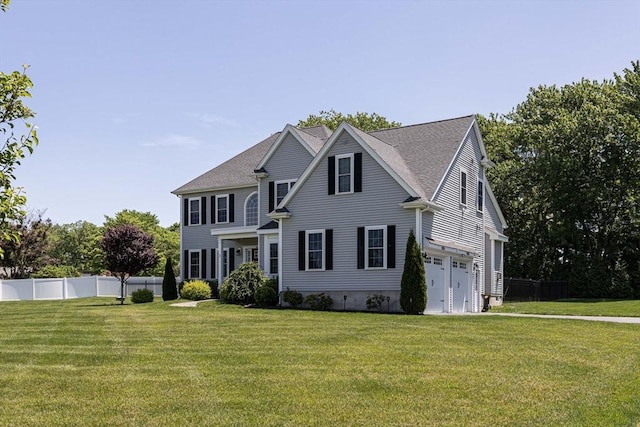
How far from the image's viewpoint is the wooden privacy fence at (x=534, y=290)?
1602 inches

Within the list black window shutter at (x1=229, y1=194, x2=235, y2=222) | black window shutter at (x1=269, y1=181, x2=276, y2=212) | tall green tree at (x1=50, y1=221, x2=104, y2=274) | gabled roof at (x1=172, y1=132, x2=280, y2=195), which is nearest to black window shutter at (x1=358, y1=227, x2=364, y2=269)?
black window shutter at (x1=269, y1=181, x2=276, y2=212)

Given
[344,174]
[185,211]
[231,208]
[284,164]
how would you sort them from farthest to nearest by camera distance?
[185,211] → [231,208] → [284,164] → [344,174]

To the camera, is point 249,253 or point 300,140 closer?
point 300,140

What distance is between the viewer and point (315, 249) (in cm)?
2764

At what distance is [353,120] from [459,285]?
32.8 m

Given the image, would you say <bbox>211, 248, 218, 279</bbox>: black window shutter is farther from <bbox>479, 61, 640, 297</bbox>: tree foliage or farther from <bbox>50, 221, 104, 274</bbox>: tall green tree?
<bbox>50, 221, 104, 274</bbox>: tall green tree

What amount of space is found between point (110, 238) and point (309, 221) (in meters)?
10.2

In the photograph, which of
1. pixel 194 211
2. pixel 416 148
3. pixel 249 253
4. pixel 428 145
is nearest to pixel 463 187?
pixel 428 145

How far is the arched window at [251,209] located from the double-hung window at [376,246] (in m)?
10.3

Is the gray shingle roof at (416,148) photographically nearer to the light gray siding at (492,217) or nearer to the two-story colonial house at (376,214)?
the two-story colonial house at (376,214)

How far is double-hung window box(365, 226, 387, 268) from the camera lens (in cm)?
2598

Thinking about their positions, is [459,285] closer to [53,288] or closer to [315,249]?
[315,249]

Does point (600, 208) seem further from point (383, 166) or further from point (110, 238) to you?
point (110, 238)

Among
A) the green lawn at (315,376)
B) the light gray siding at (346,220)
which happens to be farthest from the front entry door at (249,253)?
the green lawn at (315,376)
